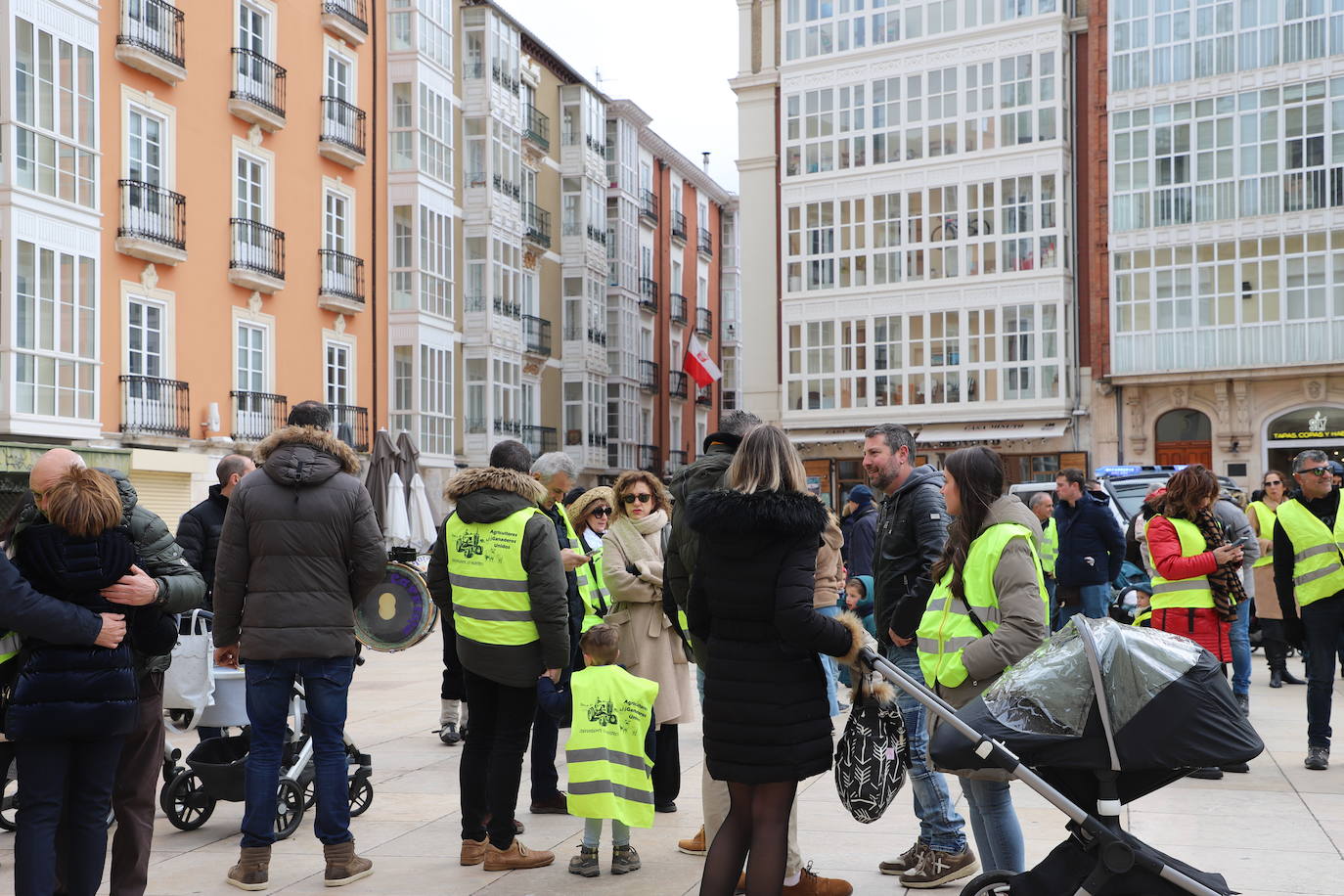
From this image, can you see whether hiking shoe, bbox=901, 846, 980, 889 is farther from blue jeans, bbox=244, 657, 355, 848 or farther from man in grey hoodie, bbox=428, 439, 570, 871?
blue jeans, bbox=244, 657, 355, 848

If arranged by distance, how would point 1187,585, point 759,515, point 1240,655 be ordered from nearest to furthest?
point 759,515, point 1187,585, point 1240,655

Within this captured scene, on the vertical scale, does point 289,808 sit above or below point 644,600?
below

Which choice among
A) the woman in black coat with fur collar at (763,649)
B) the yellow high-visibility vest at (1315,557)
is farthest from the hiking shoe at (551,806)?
the yellow high-visibility vest at (1315,557)

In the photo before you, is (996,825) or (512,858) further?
(512,858)

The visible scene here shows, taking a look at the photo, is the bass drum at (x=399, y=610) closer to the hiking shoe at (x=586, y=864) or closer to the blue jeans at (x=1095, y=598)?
the hiking shoe at (x=586, y=864)

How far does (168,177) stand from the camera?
2458 centimetres

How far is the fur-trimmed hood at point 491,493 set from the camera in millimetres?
6848

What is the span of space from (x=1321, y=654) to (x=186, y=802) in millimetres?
6973

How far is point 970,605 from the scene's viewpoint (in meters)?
5.66

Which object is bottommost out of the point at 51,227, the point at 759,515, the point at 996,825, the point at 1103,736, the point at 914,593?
the point at 996,825

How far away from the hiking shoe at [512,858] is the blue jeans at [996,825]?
225 centimetres

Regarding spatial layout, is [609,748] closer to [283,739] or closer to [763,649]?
[283,739]

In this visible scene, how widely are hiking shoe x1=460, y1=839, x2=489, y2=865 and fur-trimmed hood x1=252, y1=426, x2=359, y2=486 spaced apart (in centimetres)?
189

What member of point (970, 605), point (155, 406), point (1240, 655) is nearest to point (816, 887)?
point (970, 605)
